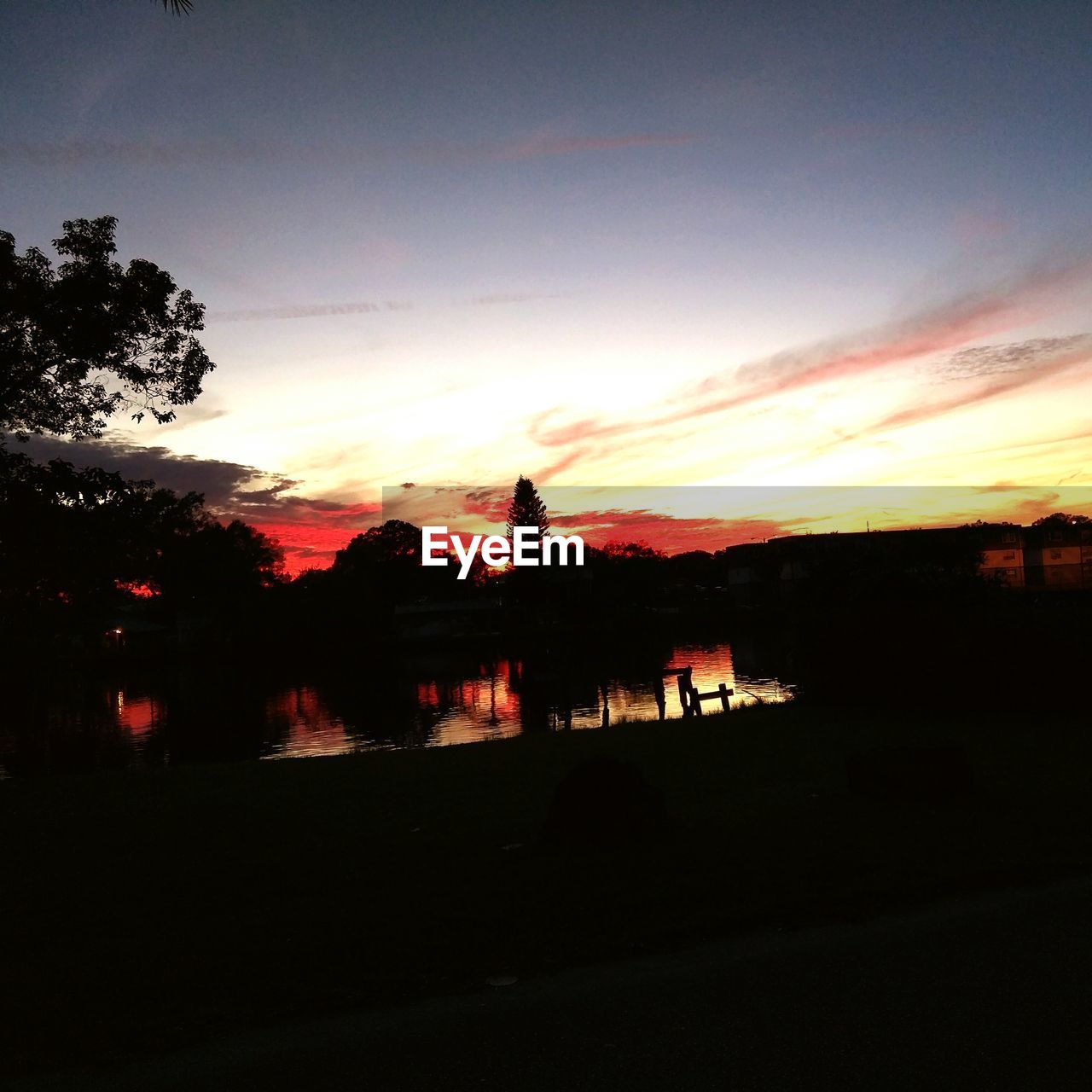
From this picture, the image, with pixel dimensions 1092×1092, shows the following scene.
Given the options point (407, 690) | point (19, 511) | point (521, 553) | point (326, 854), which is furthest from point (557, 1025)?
point (521, 553)

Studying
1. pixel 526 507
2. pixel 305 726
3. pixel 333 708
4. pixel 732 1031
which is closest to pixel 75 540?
pixel 732 1031

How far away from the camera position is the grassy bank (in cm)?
603

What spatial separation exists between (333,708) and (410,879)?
50.3 m

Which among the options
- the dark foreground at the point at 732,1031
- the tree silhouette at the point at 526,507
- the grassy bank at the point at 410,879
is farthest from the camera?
the tree silhouette at the point at 526,507

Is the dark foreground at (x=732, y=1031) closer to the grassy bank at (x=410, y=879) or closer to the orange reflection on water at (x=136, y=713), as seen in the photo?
the grassy bank at (x=410, y=879)

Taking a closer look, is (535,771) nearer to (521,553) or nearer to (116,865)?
(116,865)

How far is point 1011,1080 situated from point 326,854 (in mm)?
6838

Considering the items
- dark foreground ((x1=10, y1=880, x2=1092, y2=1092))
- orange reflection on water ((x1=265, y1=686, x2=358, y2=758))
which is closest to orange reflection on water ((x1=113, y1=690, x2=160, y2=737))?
orange reflection on water ((x1=265, y1=686, x2=358, y2=758))

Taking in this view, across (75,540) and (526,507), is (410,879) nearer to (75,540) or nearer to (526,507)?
(75,540)

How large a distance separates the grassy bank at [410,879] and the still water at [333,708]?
48.2 ft

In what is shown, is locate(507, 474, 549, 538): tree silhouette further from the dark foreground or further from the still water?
the dark foreground

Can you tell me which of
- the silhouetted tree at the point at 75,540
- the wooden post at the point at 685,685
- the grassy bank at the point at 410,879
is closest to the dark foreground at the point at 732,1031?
the grassy bank at the point at 410,879

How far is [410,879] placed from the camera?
27.2 feet

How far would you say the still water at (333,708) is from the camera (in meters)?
41.6
